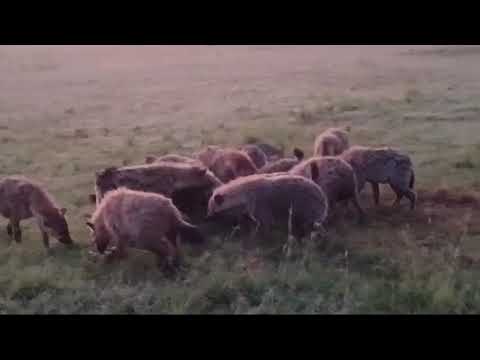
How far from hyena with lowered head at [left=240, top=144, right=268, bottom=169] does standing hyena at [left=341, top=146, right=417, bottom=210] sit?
110 centimetres

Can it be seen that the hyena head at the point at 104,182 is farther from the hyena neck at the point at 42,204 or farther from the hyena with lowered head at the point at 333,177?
the hyena with lowered head at the point at 333,177

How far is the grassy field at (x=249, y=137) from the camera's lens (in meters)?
5.17

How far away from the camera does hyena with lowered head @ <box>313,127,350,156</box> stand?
794 centimetres

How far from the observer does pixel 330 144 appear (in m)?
8.00

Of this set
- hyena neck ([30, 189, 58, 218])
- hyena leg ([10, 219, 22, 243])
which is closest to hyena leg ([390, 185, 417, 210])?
hyena neck ([30, 189, 58, 218])

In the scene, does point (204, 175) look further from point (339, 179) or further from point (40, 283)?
point (40, 283)

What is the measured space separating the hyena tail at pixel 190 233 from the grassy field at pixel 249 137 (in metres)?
0.11

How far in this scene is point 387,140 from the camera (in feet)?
27.3

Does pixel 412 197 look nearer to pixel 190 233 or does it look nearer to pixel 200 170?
pixel 200 170

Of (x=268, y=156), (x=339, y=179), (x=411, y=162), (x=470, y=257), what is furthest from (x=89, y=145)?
(x=470, y=257)

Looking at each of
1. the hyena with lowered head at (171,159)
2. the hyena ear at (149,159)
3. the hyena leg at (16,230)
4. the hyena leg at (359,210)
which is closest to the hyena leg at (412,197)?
the hyena leg at (359,210)

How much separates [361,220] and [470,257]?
1.27m

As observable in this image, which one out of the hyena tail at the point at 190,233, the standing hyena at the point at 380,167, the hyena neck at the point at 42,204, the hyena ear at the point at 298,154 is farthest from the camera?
the hyena ear at the point at 298,154

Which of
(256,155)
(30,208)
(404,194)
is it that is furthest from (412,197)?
(30,208)
